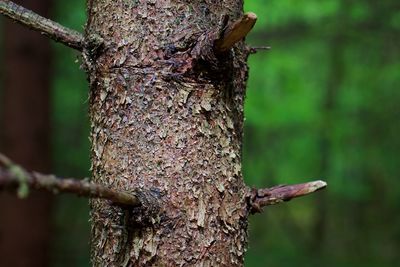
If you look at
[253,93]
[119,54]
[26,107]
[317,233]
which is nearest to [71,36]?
[119,54]

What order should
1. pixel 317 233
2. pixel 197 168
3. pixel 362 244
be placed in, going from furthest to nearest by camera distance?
pixel 362 244, pixel 317 233, pixel 197 168

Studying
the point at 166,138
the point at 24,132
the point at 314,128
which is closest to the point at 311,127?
the point at 314,128

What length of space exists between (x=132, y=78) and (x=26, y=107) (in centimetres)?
474

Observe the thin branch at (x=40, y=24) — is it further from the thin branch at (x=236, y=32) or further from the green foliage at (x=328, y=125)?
the green foliage at (x=328, y=125)

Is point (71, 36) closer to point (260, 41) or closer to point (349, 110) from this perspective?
point (260, 41)

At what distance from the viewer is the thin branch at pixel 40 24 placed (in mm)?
1296

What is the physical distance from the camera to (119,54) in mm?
1324

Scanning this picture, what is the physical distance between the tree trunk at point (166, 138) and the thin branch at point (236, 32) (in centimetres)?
6

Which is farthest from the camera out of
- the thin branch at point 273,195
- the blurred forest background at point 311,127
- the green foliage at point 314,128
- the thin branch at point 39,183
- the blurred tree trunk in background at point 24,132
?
the green foliage at point 314,128

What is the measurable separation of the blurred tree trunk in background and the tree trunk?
464cm

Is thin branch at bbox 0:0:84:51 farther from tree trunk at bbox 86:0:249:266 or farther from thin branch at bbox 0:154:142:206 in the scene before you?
thin branch at bbox 0:154:142:206

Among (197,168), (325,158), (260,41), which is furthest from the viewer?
(325,158)

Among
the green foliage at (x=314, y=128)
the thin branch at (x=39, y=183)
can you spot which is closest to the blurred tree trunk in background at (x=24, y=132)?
the green foliage at (x=314, y=128)

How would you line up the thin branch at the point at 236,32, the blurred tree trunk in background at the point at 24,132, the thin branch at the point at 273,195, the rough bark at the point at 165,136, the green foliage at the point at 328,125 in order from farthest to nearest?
the green foliage at the point at 328,125
the blurred tree trunk in background at the point at 24,132
the thin branch at the point at 273,195
the rough bark at the point at 165,136
the thin branch at the point at 236,32
